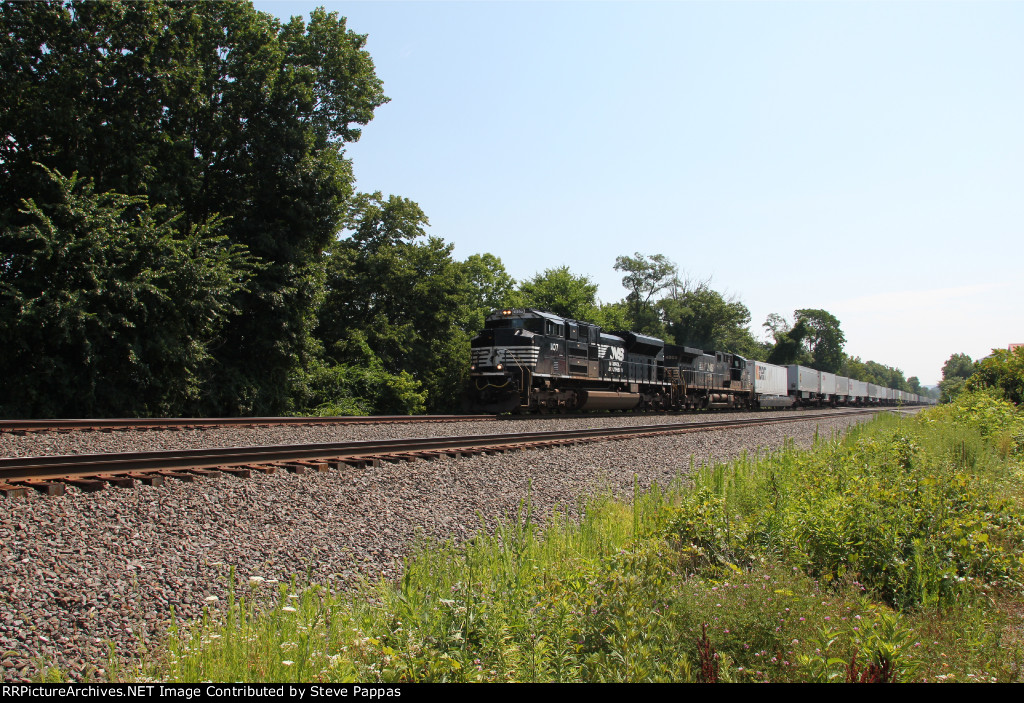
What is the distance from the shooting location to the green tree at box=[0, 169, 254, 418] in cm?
1442

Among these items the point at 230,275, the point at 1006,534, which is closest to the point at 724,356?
the point at 230,275

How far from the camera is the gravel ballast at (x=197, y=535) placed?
12.0ft

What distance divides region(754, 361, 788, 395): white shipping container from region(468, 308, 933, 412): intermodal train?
4.33 metres

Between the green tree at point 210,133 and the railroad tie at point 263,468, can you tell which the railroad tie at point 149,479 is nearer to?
the railroad tie at point 263,468

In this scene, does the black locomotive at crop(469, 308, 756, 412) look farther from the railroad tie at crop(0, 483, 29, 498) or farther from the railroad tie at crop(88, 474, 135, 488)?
the railroad tie at crop(0, 483, 29, 498)

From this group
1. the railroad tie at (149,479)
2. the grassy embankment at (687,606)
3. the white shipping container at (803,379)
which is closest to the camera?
the grassy embankment at (687,606)

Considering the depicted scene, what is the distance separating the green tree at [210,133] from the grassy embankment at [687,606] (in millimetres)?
16368

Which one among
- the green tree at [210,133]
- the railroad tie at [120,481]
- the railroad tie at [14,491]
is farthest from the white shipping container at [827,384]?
the railroad tie at [14,491]

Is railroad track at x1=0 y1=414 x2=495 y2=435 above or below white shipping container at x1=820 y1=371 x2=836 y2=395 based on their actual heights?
below

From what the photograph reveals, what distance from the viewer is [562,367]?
21.8m

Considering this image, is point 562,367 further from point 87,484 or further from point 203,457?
point 87,484

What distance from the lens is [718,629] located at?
11.2 ft

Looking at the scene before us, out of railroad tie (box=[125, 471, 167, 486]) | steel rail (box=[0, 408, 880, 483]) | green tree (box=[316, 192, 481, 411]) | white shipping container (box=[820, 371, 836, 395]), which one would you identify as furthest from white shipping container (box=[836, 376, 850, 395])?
railroad tie (box=[125, 471, 167, 486])
